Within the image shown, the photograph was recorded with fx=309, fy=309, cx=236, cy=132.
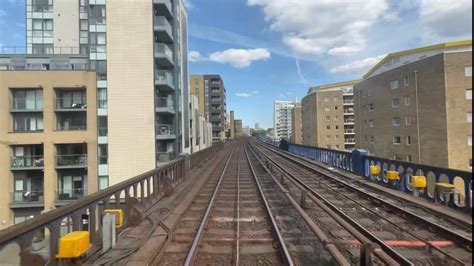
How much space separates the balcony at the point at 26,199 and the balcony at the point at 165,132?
12518 mm

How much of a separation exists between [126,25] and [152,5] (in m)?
3.42

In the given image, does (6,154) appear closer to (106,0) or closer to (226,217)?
(106,0)

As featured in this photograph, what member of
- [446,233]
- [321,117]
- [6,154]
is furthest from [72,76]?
[321,117]

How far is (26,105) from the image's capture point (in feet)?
99.0

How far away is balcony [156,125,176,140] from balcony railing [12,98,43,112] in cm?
1129

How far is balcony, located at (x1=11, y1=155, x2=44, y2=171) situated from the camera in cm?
2948

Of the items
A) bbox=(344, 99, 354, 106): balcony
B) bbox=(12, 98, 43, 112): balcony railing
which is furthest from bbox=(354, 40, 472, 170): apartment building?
bbox=(12, 98, 43, 112): balcony railing

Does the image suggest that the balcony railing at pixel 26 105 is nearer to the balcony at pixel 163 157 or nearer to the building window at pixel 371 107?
the balcony at pixel 163 157

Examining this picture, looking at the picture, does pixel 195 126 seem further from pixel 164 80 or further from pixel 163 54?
pixel 163 54

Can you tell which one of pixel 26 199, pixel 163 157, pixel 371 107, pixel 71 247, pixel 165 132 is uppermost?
pixel 371 107

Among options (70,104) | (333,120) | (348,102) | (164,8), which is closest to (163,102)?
(70,104)

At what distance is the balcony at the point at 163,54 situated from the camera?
105 feet

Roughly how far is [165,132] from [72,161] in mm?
9490

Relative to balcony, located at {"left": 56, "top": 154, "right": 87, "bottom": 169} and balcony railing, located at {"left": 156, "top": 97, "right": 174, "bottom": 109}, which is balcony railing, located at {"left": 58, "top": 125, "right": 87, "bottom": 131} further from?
balcony railing, located at {"left": 156, "top": 97, "right": 174, "bottom": 109}
